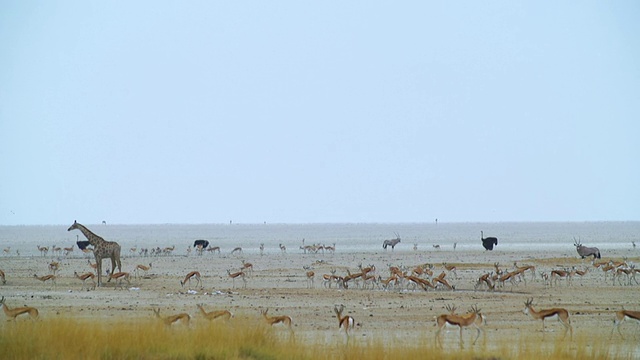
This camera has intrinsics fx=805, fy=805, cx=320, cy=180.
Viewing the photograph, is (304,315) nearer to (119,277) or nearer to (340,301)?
(340,301)

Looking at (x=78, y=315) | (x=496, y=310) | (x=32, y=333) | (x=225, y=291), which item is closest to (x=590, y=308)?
(x=496, y=310)

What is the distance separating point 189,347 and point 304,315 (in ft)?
26.9

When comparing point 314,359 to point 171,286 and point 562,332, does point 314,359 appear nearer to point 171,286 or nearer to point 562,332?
point 562,332

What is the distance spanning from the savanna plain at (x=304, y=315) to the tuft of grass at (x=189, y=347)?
0.02 metres

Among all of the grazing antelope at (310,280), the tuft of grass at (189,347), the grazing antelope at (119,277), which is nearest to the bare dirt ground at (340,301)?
the grazing antelope at (310,280)

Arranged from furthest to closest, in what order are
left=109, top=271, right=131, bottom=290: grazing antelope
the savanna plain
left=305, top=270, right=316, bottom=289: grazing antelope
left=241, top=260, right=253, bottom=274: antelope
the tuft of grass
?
left=241, top=260, right=253, bottom=274: antelope < left=305, top=270, right=316, bottom=289: grazing antelope < left=109, top=271, right=131, bottom=290: grazing antelope < the savanna plain < the tuft of grass

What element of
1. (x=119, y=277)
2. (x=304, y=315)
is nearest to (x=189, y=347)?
(x=304, y=315)

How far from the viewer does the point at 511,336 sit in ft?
54.9

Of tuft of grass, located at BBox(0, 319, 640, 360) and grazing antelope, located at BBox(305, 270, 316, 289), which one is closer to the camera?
tuft of grass, located at BBox(0, 319, 640, 360)

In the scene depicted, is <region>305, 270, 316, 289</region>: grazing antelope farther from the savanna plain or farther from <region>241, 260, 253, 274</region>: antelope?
<region>241, 260, 253, 274</region>: antelope

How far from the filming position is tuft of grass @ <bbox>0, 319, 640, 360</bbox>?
12281 millimetres

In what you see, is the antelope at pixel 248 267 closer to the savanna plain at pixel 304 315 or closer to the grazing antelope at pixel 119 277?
the savanna plain at pixel 304 315

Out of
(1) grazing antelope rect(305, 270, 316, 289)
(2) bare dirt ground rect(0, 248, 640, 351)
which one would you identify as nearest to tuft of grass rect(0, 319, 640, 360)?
(2) bare dirt ground rect(0, 248, 640, 351)

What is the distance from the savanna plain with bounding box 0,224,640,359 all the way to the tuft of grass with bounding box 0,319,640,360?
0.07 ft
